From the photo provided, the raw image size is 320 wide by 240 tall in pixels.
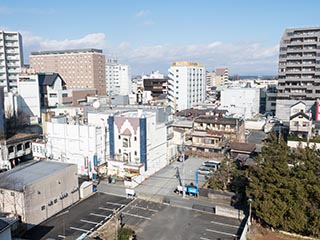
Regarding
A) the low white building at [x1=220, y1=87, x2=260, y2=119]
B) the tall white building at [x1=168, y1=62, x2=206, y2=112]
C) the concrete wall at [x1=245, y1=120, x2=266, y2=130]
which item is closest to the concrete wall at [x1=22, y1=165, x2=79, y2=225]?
the concrete wall at [x1=245, y1=120, x2=266, y2=130]

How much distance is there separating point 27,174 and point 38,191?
2491 millimetres

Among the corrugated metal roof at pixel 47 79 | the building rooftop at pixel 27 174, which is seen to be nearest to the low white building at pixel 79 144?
the building rooftop at pixel 27 174

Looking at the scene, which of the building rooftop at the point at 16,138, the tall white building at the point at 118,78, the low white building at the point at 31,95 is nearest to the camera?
the building rooftop at the point at 16,138

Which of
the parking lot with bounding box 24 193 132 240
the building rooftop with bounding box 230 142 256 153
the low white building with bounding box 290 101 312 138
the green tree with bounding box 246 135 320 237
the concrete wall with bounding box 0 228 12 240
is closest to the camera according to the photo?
the concrete wall with bounding box 0 228 12 240

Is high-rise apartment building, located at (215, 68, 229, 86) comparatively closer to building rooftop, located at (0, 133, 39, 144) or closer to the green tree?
building rooftop, located at (0, 133, 39, 144)

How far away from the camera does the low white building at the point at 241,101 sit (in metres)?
62.6

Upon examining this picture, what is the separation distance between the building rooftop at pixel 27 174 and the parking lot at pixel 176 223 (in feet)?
23.1

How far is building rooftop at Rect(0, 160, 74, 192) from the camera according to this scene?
21.0 m

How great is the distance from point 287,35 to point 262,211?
5198 centimetres

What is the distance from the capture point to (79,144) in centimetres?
3194

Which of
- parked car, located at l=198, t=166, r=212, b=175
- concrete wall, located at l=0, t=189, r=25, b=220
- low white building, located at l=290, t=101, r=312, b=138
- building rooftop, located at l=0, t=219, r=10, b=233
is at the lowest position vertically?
parked car, located at l=198, t=166, r=212, b=175

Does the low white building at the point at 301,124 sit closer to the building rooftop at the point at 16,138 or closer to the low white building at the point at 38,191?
the low white building at the point at 38,191

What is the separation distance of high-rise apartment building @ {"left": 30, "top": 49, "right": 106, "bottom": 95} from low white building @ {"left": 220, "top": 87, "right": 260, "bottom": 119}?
44341mm

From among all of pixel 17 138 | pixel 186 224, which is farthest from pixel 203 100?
pixel 186 224
